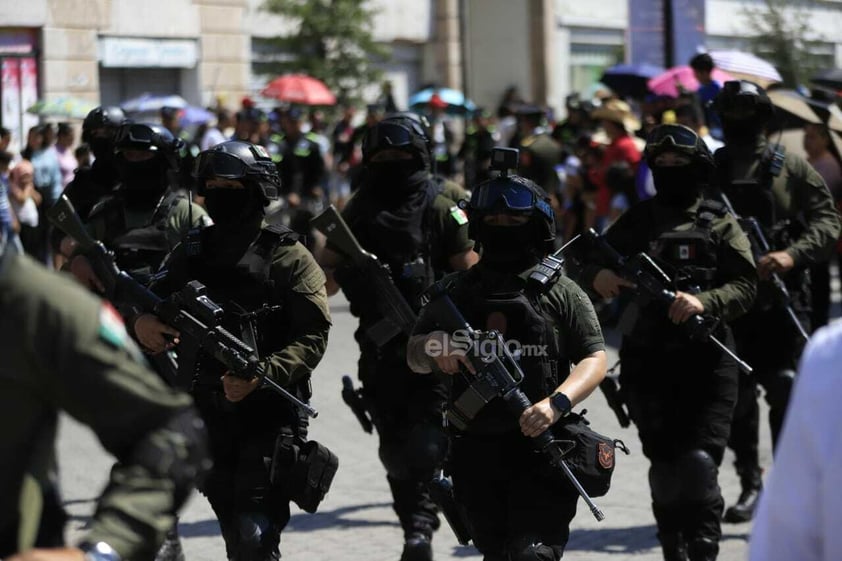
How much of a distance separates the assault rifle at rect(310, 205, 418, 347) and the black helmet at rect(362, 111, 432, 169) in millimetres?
365

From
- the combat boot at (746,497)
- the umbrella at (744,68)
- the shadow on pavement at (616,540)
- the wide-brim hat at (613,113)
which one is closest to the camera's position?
the shadow on pavement at (616,540)

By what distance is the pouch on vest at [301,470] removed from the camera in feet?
16.5

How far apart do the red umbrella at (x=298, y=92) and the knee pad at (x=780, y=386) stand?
15.1 meters

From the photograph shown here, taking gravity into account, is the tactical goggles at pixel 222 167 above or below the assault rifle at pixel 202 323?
above

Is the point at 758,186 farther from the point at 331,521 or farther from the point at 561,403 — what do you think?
the point at 561,403

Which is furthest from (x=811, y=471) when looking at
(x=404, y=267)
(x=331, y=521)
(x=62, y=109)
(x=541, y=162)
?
(x=62, y=109)

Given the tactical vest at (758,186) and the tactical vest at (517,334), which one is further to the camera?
the tactical vest at (758,186)

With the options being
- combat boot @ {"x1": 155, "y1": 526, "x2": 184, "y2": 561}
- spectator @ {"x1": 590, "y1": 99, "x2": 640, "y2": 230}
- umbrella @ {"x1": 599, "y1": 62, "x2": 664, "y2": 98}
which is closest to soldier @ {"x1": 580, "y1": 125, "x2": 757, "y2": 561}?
combat boot @ {"x1": 155, "y1": 526, "x2": 184, "y2": 561}

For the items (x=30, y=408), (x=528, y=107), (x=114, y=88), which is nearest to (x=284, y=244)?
(x=30, y=408)

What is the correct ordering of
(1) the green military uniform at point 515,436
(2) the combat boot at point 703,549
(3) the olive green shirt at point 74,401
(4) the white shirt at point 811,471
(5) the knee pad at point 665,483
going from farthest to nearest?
1. (5) the knee pad at point 665,483
2. (2) the combat boot at point 703,549
3. (1) the green military uniform at point 515,436
4. (3) the olive green shirt at point 74,401
5. (4) the white shirt at point 811,471

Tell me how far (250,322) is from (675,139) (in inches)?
72.9

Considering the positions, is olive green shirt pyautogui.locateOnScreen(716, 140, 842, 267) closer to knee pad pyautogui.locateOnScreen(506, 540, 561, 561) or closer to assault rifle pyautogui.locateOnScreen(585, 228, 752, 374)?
assault rifle pyautogui.locateOnScreen(585, 228, 752, 374)

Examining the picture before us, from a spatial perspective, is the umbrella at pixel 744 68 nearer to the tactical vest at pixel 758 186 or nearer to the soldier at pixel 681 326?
the tactical vest at pixel 758 186

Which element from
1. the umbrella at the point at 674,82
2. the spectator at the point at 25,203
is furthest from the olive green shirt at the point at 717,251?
the spectator at the point at 25,203
